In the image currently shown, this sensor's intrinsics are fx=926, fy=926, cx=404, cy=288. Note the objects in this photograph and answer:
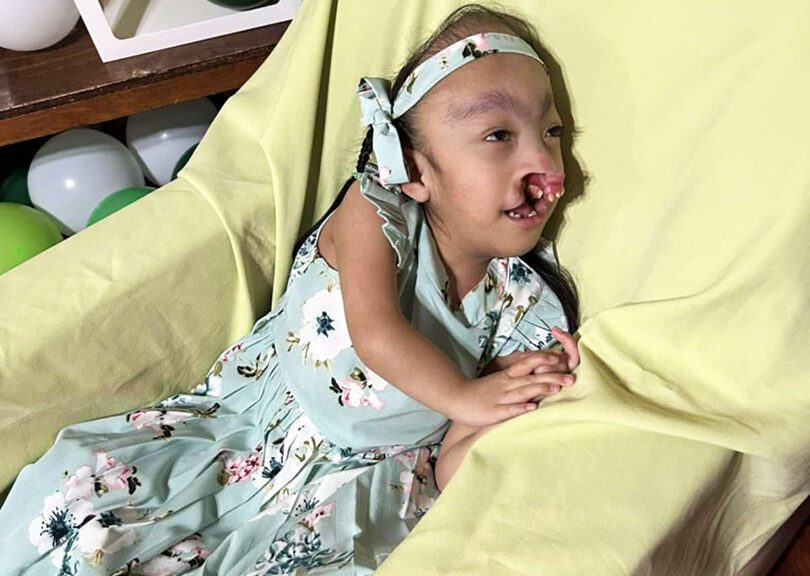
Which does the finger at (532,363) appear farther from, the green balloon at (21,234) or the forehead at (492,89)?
the green balloon at (21,234)

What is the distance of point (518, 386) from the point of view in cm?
89

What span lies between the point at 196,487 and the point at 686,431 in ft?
1.78

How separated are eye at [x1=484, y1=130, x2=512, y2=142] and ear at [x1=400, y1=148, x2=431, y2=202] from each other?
0.25 ft

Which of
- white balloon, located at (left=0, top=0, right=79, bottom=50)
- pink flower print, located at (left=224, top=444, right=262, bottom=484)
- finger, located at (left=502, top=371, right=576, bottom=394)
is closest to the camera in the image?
finger, located at (left=502, top=371, right=576, bottom=394)

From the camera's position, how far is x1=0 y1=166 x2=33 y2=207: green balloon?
1.63m

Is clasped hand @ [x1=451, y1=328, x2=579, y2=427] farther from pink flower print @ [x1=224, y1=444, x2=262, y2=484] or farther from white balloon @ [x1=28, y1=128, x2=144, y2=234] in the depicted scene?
white balloon @ [x1=28, y1=128, x2=144, y2=234]

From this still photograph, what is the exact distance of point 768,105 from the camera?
0.79 metres

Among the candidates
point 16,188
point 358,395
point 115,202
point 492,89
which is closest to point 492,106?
point 492,89

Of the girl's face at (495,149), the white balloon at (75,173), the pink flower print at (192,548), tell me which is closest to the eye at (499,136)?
the girl's face at (495,149)

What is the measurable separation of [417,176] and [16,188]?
0.95m

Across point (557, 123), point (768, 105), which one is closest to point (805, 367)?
point (768, 105)

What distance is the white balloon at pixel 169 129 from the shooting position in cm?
163

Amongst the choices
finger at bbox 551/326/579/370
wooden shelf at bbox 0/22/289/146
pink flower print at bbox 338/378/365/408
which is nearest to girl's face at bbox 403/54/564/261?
finger at bbox 551/326/579/370

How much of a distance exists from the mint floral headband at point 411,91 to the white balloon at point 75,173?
74 cm
